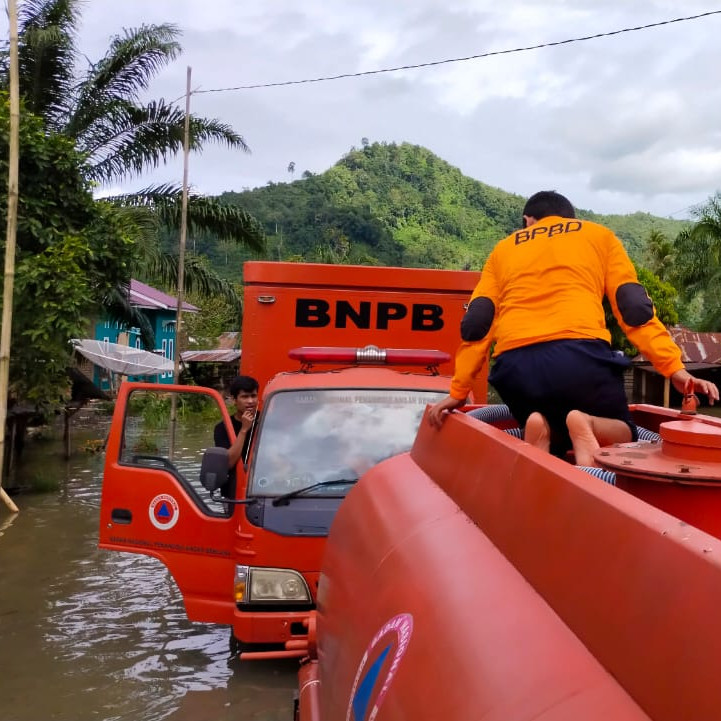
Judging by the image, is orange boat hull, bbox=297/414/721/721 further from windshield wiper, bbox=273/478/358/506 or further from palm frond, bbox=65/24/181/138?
palm frond, bbox=65/24/181/138

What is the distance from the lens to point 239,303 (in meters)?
20.2

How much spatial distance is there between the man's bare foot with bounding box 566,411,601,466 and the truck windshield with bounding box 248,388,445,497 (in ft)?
8.83

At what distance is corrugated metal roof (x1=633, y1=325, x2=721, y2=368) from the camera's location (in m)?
25.4

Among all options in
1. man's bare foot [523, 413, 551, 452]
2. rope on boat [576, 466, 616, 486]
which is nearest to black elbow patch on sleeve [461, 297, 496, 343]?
man's bare foot [523, 413, 551, 452]

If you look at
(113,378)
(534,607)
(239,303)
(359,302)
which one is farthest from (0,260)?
(113,378)

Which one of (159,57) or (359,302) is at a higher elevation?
(159,57)

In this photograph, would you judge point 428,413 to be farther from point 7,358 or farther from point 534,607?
point 7,358

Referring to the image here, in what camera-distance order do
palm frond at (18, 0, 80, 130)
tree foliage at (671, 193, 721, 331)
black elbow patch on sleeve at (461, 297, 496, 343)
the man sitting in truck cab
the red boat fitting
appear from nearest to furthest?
the red boat fitting < black elbow patch on sleeve at (461, 297, 496, 343) < the man sitting in truck cab < palm frond at (18, 0, 80, 130) < tree foliage at (671, 193, 721, 331)

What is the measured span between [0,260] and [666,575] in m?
11.2

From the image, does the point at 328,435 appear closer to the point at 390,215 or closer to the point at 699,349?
the point at 699,349

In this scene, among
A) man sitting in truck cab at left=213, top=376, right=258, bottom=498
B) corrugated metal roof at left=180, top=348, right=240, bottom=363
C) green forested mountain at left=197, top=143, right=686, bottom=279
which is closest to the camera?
man sitting in truck cab at left=213, top=376, right=258, bottom=498

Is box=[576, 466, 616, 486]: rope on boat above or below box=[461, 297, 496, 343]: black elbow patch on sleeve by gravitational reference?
below

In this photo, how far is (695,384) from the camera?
7.00 ft

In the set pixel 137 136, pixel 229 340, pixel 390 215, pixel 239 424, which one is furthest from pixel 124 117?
pixel 390 215
